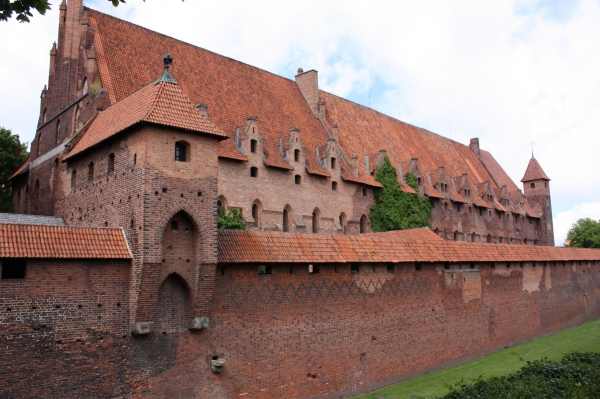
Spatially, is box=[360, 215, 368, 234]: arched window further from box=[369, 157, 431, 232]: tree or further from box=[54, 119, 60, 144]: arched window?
box=[54, 119, 60, 144]: arched window

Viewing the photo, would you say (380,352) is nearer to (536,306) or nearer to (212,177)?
(212,177)

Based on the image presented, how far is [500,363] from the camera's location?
2191 centimetres

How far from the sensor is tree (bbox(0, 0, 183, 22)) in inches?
327

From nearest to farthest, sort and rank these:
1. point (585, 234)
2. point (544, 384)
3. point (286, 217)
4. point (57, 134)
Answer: point (544, 384) → point (57, 134) → point (286, 217) → point (585, 234)

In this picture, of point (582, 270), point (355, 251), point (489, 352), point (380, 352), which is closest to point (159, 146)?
point (355, 251)

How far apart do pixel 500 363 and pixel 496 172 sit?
114ft

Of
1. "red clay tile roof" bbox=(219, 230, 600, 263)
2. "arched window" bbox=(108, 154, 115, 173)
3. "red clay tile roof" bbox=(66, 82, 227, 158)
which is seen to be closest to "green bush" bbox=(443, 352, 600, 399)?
"red clay tile roof" bbox=(219, 230, 600, 263)

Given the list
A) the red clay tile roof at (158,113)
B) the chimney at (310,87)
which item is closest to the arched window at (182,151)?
the red clay tile roof at (158,113)

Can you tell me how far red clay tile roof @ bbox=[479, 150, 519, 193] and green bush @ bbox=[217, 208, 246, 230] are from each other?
33.7m

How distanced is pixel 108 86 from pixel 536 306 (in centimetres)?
2213

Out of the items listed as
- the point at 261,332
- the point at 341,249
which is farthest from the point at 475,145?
the point at 261,332

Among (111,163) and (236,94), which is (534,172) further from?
(111,163)

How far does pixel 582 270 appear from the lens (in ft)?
113

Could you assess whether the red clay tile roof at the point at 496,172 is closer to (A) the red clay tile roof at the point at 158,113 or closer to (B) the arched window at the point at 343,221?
(B) the arched window at the point at 343,221
